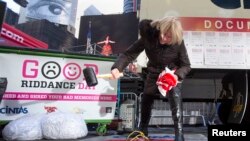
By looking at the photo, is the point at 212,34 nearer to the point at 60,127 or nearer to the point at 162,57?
the point at 162,57

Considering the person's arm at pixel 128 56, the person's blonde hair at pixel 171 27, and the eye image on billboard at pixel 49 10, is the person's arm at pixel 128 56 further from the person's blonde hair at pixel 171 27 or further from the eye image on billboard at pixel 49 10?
the eye image on billboard at pixel 49 10

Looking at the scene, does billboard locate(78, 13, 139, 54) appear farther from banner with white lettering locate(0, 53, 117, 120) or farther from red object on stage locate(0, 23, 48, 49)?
banner with white lettering locate(0, 53, 117, 120)

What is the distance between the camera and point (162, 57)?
8.18 feet

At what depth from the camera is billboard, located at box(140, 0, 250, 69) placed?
10.6 ft

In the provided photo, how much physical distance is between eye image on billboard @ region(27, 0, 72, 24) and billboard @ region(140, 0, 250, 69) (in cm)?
3082

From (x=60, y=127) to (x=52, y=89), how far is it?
23.5 inches

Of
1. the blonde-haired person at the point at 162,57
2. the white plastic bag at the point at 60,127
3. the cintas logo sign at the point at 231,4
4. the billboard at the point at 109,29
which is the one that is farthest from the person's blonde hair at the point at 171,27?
the billboard at the point at 109,29

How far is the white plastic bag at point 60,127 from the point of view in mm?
2605

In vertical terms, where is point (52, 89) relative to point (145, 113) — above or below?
above

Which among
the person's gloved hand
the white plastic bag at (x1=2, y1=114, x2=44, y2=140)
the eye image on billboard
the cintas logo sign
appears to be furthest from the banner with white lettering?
the eye image on billboard

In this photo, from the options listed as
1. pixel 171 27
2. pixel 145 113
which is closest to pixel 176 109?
pixel 145 113

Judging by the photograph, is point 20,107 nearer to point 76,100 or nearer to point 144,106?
point 76,100

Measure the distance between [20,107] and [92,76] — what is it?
932mm

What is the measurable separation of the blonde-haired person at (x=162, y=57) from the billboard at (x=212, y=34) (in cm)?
81
